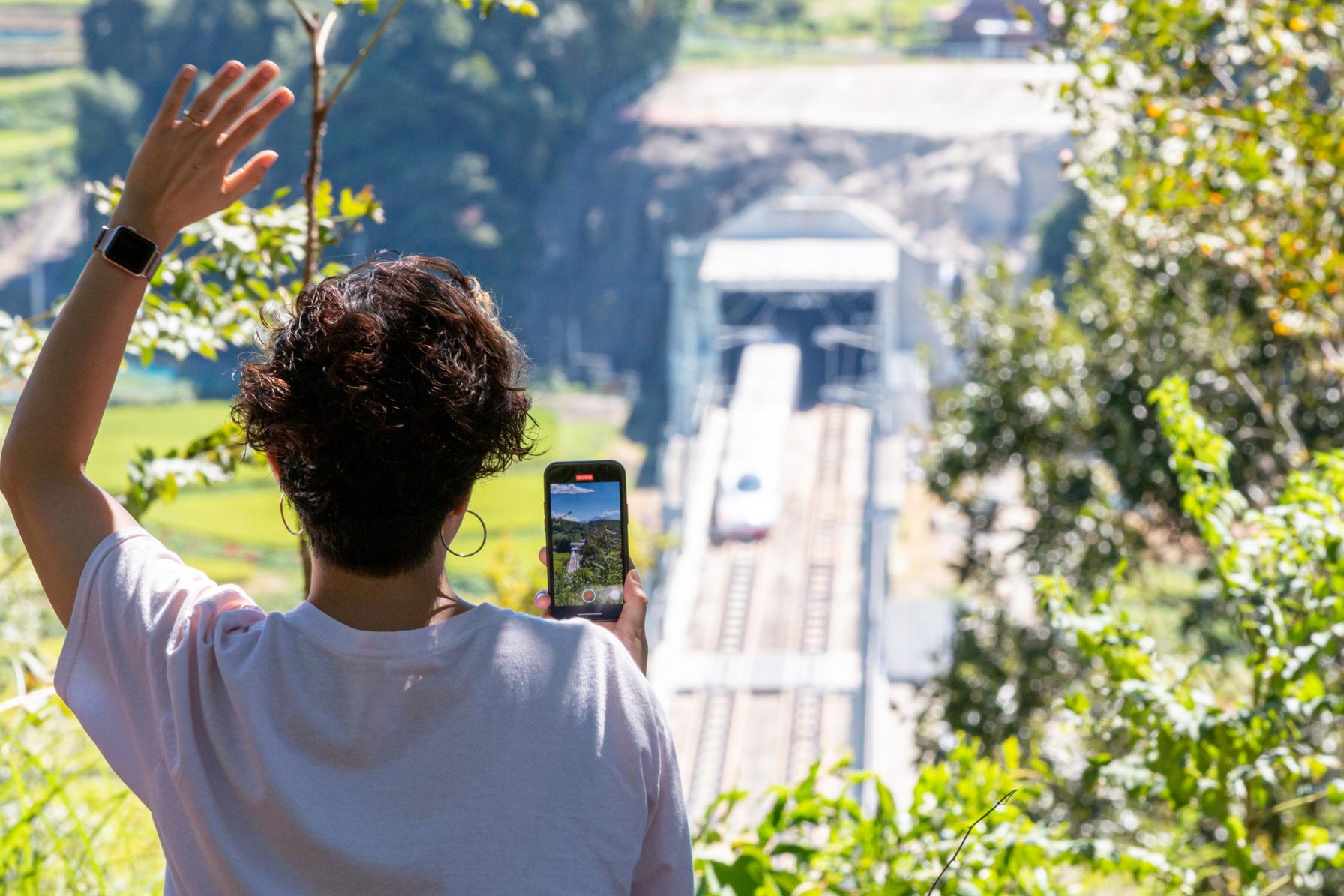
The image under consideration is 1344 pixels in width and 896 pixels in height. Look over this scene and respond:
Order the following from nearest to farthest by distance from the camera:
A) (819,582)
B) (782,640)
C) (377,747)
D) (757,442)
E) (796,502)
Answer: (377,747), (782,640), (819,582), (796,502), (757,442)

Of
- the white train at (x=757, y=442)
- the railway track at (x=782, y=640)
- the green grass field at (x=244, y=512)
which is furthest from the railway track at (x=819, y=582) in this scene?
the green grass field at (x=244, y=512)

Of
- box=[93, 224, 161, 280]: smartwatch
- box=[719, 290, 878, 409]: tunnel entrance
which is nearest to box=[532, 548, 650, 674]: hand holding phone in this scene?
box=[93, 224, 161, 280]: smartwatch

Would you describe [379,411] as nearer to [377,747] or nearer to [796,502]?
[377,747]

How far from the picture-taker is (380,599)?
2.17 ft

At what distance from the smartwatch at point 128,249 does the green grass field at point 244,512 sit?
2247cm

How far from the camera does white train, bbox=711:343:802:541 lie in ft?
79.1

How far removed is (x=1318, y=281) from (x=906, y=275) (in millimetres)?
25848

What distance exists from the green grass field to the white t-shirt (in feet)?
73.9

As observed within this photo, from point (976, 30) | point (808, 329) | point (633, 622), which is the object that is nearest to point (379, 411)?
point (633, 622)

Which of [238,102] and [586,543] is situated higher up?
[238,102]

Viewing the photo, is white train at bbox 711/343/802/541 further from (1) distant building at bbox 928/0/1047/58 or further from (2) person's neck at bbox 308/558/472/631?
(2) person's neck at bbox 308/558/472/631

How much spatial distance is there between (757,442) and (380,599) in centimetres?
2596

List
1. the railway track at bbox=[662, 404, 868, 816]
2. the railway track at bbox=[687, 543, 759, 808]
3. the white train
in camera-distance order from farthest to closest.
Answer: the white train → the railway track at bbox=[662, 404, 868, 816] → the railway track at bbox=[687, 543, 759, 808]

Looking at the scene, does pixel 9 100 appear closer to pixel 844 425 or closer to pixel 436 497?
pixel 844 425
